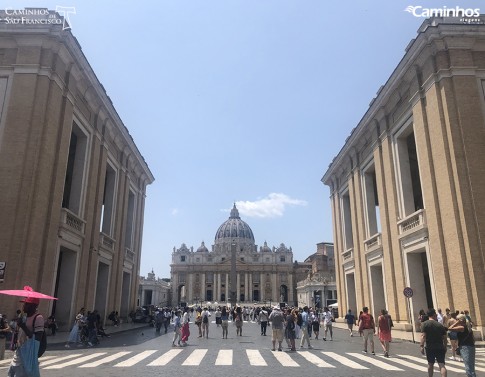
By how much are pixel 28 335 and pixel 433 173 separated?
62.2 feet

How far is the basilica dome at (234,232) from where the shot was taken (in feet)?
552

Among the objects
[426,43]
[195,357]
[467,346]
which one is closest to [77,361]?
[195,357]

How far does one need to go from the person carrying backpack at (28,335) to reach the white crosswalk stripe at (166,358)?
22.2ft

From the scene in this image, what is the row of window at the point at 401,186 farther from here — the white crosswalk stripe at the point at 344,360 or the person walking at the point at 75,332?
the person walking at the point at 75,332

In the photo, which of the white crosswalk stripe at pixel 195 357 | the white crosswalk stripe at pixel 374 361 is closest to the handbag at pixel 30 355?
the white crosswalk stripe at pixel 195 357

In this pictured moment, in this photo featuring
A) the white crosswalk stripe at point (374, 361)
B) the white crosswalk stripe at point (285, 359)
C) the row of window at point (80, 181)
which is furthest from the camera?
the row of window at point (80, 181)

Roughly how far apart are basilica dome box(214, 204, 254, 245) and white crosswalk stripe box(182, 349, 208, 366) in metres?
151

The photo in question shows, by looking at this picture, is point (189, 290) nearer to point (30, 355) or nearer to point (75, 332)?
point (75, 332)

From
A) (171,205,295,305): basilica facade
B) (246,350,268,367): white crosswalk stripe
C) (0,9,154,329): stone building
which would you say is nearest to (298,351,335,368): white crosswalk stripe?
(246,350,268,367): white crosswalk stripe

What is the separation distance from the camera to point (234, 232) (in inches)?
6688

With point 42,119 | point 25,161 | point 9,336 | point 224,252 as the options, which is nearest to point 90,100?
point 42,119

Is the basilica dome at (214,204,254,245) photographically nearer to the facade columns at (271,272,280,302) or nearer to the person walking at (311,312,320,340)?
the facade columns at (271,272,280,302)

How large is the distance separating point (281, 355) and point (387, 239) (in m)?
12.7

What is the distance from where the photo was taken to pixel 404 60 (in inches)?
858
